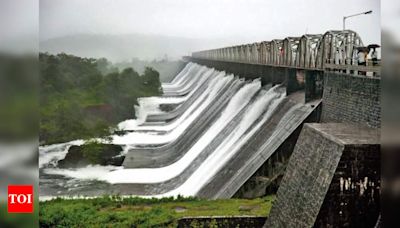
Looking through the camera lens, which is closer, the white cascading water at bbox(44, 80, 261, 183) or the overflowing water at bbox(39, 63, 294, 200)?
the overflowing water at bbox(39, 63, 294, 200)

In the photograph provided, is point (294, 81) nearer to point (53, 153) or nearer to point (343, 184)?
point (343, 184)

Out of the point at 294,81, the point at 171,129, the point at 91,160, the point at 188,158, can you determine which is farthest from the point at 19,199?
the point at 171,129

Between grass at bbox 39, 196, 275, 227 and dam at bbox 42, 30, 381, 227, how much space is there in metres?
0.61

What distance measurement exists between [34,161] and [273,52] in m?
12.2

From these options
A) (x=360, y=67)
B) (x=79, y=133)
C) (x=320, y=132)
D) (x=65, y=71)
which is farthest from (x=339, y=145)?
(x=65, y=71)

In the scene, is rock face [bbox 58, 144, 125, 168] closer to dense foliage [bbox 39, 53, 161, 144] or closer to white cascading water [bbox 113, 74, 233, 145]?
white cascading water [bbox 113, 74, 233, 145]

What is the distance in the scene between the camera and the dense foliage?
18.9 meters

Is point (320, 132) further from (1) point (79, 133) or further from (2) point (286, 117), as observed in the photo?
(1) point (79, 133)

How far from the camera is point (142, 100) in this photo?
2750 cm

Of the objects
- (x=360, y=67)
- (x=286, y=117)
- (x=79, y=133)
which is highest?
(x=360, y=67)

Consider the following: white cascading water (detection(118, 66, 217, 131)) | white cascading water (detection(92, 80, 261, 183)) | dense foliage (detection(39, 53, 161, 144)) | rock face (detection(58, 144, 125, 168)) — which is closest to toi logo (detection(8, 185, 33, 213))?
white cascading water (detection(92, 80, 261, 183))

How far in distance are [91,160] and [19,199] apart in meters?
12.9

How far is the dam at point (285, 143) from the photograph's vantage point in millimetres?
4660

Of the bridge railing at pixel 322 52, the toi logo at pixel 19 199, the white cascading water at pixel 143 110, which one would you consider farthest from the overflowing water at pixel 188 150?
the toi logo at pixel 19 199
